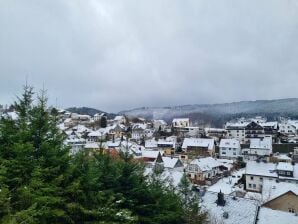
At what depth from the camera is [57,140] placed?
11430 mm

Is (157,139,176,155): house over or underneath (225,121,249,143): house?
underneath

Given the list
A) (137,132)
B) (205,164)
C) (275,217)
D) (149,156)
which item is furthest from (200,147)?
(275,217)

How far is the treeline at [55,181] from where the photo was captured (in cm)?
872

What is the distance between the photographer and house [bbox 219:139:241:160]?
75.9 meters

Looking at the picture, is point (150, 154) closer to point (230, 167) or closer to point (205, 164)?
point (205, 164)

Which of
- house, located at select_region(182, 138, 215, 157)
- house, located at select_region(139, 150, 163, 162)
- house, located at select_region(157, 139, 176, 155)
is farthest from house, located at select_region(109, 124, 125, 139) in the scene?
house, located at select_region(139, 150, 163, 162)

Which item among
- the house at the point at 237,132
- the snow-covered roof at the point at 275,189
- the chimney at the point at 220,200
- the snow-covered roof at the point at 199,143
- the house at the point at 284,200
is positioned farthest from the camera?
the house at the point at 237,132

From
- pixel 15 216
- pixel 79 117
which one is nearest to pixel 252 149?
pixel 15 216

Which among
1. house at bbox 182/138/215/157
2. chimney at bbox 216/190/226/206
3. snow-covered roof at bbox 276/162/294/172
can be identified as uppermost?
house at bbox 182/138/215/157

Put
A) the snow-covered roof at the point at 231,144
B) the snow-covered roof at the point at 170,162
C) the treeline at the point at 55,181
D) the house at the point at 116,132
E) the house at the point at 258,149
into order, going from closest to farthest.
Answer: the treeline at the point at 55,181, the snow-covered roof at the point at 170,162, the house at the point at 258,149, the snow-covered roof at the point at 231,144, the house at the point at 116,132

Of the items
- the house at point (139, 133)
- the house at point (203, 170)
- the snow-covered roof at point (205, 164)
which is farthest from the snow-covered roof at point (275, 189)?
the house at point (139, 133)

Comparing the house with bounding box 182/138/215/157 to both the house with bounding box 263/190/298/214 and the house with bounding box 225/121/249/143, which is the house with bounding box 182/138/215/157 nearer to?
the house with bounding box 225/121/249/143

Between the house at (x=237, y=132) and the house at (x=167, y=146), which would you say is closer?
the house at (x=167, y=146)

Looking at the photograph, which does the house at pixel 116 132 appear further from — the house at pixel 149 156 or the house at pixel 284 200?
the house at pixel 284 200
